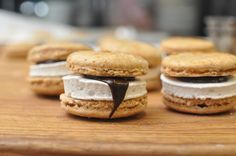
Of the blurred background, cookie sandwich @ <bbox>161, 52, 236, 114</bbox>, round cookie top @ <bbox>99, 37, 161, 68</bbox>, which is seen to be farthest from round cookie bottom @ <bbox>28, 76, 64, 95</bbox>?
the blurred background

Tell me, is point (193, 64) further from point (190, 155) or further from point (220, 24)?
point (220, 24)

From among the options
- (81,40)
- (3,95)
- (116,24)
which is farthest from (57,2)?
(3,95)

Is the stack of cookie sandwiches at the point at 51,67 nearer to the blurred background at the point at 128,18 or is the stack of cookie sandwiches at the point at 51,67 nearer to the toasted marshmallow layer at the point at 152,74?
the toasted marshmallow layer at the point at 152,74

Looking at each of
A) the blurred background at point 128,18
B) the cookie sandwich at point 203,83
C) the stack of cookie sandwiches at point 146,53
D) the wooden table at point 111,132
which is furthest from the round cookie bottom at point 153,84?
the blurred background at point 128,18

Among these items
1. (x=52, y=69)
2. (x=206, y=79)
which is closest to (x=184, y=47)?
(x=206, y=79)

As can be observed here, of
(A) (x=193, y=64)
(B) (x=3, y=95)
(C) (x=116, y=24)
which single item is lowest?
(C) (x=116, y=24)

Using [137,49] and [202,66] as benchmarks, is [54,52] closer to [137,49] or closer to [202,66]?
[137,49]

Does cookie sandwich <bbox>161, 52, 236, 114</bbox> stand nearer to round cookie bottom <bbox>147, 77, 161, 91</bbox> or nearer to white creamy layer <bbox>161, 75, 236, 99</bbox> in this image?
white creamy layer <bbox>161, 75, 236, 99</bbox>
